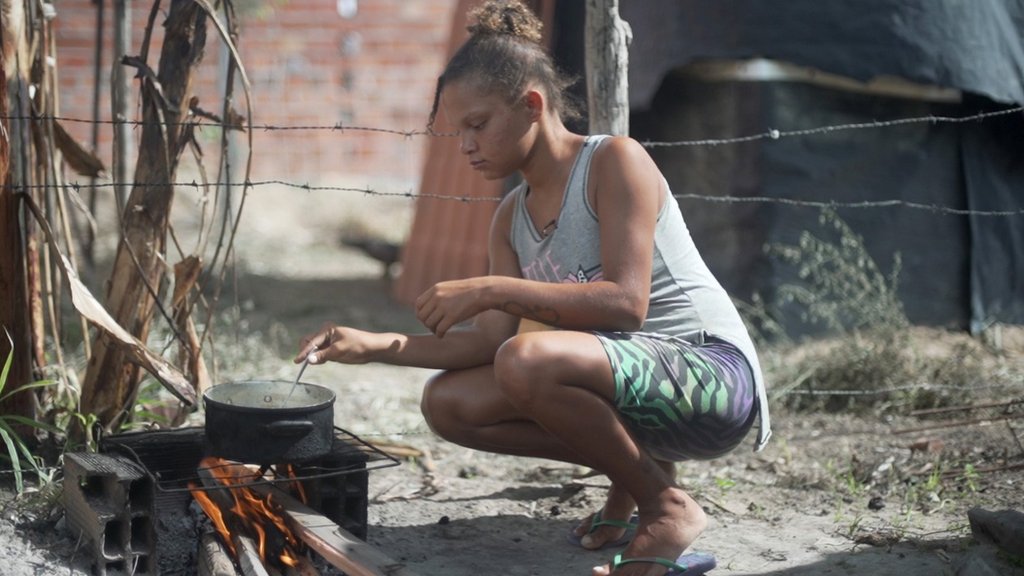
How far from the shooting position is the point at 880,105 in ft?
20.2

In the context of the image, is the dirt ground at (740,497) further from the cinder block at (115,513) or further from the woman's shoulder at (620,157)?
the woman's shoulder at (620,157)

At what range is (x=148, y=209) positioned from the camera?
12.7 ft

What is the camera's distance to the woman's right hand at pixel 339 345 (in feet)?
10.2

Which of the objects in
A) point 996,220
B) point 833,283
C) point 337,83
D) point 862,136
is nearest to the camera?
point 833,283

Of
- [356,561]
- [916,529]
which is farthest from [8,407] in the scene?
[916,529]

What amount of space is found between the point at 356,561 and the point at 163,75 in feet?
5.99

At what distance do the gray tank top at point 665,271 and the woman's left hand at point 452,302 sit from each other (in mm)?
290

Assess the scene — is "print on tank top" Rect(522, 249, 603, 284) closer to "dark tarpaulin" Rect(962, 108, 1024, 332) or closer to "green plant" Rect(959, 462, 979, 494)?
"green plant" Rect(959, 462, 979, 494)

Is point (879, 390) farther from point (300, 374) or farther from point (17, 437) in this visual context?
Answer: point (17, 437)

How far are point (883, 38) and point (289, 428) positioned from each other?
13.1 ft

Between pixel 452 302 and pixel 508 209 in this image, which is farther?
pixel 508 209

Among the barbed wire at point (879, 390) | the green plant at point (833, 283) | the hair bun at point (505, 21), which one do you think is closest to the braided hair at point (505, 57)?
the hair bun at point (505, 21)

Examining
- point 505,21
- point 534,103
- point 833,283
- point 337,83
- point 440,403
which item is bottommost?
point 440,403

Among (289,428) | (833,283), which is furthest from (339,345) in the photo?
(833,283)
